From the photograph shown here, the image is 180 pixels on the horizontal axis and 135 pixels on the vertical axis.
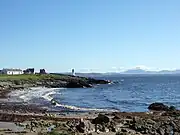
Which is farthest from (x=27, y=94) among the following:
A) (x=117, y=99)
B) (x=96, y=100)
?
(x=117, y=99)

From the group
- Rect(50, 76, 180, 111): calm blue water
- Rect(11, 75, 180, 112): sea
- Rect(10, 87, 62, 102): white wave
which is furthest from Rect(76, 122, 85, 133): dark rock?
Rect(10, 87, 62, 102): white wave

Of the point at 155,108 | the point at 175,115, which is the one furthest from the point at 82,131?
the point at 155,108

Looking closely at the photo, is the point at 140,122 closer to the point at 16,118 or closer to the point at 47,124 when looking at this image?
the point at 47,124

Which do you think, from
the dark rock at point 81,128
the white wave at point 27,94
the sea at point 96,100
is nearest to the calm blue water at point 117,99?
the sea at point 96,100

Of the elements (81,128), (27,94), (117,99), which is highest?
(81,128)

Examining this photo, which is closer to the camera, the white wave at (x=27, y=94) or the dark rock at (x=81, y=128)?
the dark rock at (x=81, y=128)

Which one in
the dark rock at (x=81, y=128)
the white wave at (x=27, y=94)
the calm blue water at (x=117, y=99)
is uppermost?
the dark rock at (x=81, y=128)

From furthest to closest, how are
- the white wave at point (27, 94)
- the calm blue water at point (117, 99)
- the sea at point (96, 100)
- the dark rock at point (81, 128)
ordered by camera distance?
1. the white wave at point (27, 94)
2. the calm blue water at point (117, 99)
3. the sea at point (96, 100)
4. the dark rock at point (81, 128)

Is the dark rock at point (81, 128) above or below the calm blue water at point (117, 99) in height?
above

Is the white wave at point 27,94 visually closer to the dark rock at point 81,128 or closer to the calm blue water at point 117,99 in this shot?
the calm blue water at point 117,99

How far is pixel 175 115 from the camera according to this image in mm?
44281

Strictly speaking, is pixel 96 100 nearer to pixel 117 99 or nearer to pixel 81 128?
pixel 117 99

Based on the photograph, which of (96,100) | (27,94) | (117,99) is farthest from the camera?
(27,94)

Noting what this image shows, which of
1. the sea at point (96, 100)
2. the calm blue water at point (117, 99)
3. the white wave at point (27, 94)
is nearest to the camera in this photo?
the sea at point (96, 100)
